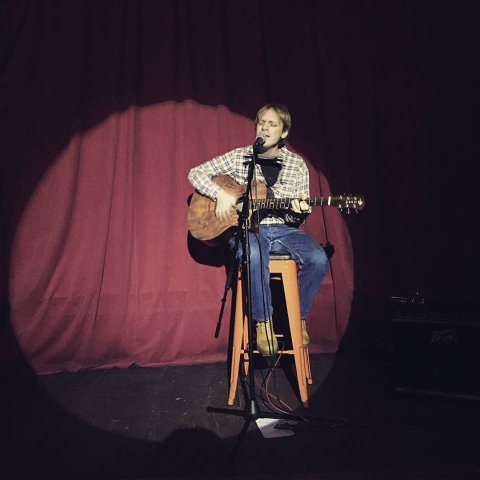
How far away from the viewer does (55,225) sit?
8.38 feet

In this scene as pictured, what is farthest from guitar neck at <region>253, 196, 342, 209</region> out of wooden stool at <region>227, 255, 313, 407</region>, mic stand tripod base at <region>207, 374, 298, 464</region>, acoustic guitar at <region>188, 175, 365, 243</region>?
mic stand tripod base at <region>207, 374, 298, 464</region>

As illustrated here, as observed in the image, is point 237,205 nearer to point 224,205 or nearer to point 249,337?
point 224,205

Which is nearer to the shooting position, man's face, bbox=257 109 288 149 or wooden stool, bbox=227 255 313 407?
wooden stool, bbox=227 255 313 407

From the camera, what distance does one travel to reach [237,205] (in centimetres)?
215

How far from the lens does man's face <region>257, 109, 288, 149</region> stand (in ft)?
7.39

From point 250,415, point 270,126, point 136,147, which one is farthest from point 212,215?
point 250,415

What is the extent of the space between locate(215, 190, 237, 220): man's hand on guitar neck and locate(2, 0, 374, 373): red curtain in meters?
0.62

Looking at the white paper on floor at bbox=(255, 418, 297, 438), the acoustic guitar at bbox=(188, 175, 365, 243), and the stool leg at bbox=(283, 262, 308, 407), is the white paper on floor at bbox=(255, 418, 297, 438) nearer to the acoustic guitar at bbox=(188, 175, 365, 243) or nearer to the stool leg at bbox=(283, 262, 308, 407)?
the stool leg at bbox=(283, 262, 308, 407)

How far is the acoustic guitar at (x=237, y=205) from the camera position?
1966 mm

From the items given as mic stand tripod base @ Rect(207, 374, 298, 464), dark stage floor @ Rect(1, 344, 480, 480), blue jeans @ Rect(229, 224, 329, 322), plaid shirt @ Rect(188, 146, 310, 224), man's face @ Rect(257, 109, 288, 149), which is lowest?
dark stage floor @ Rect(1, 344, 480, 480)

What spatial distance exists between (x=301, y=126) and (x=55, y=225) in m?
1.84

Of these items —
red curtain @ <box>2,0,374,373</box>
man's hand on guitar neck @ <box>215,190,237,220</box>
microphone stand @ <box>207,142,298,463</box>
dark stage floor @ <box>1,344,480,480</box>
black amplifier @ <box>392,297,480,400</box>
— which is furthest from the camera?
red curtain @ <box>2,0,374,373</box>

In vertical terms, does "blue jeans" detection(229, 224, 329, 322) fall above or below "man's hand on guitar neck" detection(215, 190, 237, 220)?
below

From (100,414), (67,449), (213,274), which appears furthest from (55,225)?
(67,449)
